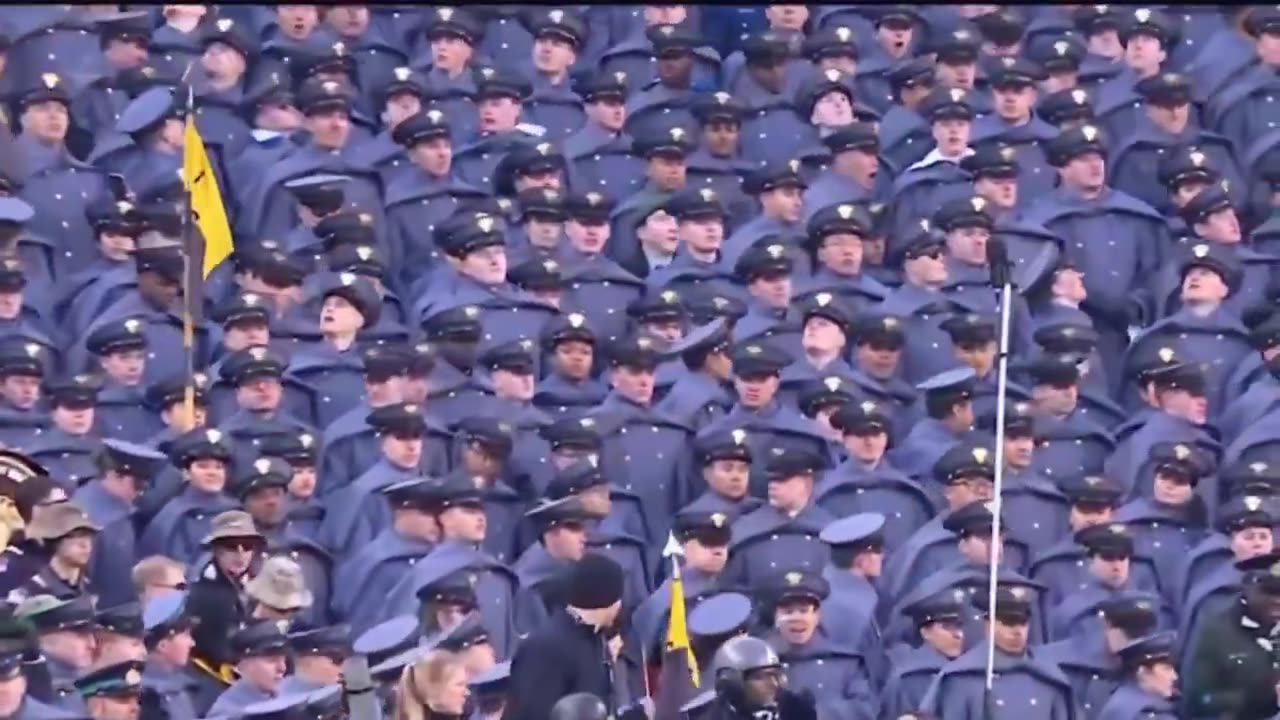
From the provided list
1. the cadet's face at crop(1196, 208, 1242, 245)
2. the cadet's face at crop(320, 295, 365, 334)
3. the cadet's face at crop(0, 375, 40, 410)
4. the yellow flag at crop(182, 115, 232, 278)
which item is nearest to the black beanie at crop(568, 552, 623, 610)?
the cadet's face at crop(0, 375, 40, 410)

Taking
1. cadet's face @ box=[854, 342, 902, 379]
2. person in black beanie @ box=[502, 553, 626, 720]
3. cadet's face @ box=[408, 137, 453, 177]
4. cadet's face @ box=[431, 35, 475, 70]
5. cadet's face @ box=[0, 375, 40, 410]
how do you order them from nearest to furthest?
person in black beanie @ box=[502, 553, 626, 720], cadet's face @ box=[0, 375, 40, 410], cadet's face @ box=[854, 342, 902, 379], cadet's face @ box=[408, 137, 453, 177], cadet's face @ box=[431, 35, 475, 70]

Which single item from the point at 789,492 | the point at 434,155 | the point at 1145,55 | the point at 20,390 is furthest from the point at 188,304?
the point at 1145,55

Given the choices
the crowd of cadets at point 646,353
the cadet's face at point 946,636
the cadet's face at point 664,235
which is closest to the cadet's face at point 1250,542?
the crowd of cadets at point 646,353

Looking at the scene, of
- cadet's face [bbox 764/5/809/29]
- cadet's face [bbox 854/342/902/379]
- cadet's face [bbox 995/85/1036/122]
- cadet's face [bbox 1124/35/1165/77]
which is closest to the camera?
cadet's face [bbox 854/342/902/379]

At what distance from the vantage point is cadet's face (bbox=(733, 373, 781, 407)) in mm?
24875

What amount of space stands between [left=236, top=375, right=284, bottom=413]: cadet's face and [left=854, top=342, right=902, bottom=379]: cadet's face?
107 inches

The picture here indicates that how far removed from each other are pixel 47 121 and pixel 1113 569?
5731mm

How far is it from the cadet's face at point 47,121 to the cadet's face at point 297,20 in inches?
74.4

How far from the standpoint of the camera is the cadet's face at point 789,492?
24250 millimetres

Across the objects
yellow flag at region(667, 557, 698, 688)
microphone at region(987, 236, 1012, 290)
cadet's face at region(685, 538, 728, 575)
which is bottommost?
cadet's face at region(685, 538, 728, 575)

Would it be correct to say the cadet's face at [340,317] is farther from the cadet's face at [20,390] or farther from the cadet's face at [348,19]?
the cadet's face at [348,19]

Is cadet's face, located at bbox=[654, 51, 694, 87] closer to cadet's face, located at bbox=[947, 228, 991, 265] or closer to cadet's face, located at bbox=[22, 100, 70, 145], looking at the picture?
cadet's face, located at bbox=[947, 228, 991, 265]

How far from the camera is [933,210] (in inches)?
1067

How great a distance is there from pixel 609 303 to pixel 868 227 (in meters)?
1.30
